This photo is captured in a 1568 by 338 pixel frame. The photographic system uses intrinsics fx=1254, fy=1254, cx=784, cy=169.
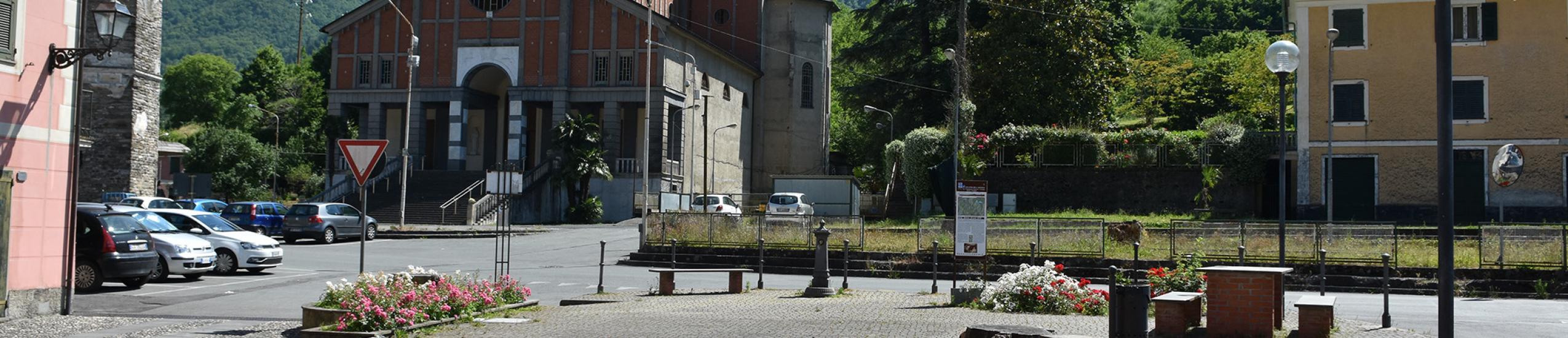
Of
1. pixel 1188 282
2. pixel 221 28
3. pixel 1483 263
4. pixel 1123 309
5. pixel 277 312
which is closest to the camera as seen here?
pixel 1123 309

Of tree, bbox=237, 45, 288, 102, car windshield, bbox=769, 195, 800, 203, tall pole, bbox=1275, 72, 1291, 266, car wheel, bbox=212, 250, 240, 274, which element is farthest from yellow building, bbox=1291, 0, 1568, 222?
tree, bbox=237, 45, 288, 102

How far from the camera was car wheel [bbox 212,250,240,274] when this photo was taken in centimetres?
2367

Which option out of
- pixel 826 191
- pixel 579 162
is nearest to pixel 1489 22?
pixel 826 191

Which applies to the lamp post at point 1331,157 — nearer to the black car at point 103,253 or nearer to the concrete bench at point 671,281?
the concrete bench at point 671,281

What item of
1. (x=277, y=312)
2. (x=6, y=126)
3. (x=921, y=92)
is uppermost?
(x=921, y=92)

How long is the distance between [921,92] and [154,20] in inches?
1241

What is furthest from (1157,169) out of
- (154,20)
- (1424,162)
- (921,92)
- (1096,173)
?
(154,20)

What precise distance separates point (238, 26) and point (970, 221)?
18501 cm

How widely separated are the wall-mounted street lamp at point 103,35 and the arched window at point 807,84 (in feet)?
179

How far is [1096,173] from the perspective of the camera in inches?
1587

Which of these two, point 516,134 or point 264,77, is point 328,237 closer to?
point 516,134

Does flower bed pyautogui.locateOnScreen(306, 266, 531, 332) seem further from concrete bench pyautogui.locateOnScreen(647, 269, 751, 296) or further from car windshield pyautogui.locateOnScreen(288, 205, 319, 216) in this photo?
car windshield pyautogui.locateOnScreen(288, 205, 319, 216)

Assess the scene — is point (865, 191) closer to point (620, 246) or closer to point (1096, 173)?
point (1096, 173)

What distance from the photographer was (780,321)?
13969 mm
